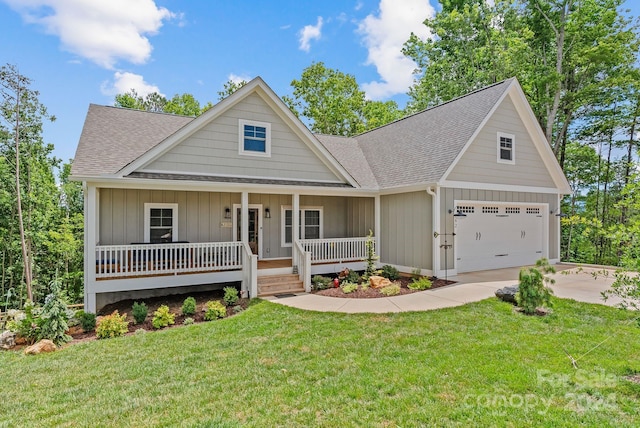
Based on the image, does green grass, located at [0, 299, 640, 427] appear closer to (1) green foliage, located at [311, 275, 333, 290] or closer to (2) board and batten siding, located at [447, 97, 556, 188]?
(1) green foliage, located at [311, 275, 333, 290]

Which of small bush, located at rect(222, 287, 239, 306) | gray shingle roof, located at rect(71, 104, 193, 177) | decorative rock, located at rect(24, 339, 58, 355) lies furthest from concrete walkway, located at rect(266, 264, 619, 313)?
gray shingle roof, located at rect(71, 104, 193, 177)

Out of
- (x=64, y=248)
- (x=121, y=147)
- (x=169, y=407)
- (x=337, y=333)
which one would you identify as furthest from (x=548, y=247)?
(x=64, y=248)

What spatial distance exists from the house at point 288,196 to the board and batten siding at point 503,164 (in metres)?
0.06

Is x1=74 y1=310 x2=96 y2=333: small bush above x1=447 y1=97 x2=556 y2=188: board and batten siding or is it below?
below

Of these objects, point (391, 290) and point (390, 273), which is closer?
point (391, 290)

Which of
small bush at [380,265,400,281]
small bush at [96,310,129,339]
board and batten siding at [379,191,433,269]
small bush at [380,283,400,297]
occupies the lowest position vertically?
small bush at [96,310,129,339]

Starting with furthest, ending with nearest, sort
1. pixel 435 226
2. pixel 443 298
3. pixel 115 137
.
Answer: pixel 115 137 < pixel 435 226 < pixel 443 298

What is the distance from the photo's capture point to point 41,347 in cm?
597

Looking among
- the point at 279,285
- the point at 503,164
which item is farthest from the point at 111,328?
the point at 503,164

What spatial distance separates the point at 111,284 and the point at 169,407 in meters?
5.87

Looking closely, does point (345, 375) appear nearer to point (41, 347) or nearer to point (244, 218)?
point (41, 347)

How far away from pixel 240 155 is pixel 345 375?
786 centimetres

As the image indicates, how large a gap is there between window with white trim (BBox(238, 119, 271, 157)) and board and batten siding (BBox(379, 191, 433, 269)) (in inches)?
185

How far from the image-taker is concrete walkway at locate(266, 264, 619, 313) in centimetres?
762
